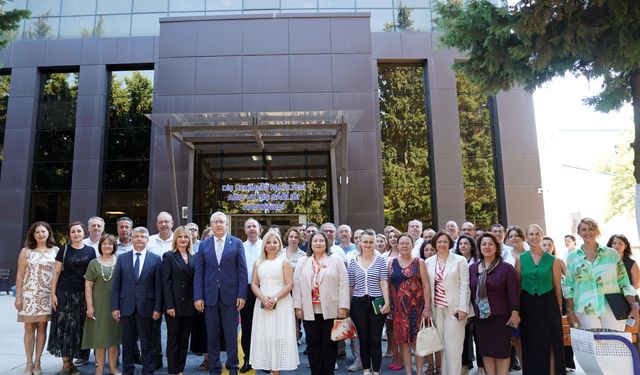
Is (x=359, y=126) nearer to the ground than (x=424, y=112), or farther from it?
nearer to the ground

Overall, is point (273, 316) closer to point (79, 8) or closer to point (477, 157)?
point (477, 157)

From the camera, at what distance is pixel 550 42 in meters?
5.75

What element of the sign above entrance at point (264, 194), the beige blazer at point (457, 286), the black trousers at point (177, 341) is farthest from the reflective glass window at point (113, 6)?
the beige blazer at point (457, 286)

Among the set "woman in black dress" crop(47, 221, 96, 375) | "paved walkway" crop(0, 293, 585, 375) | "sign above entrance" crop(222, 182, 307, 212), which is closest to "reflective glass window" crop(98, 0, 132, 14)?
"sign above entrance" crop(222, 182, 307, 212)

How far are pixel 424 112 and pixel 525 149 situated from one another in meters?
4.01

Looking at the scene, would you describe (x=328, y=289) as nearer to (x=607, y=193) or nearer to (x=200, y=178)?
(x=200, y=178)

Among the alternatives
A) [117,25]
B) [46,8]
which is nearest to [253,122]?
[117,25]

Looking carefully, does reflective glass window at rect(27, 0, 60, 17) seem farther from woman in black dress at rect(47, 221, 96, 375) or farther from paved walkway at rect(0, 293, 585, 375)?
woman in black dress at rect(47, 221, 96, 375)

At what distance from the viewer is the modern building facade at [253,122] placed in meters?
13.9

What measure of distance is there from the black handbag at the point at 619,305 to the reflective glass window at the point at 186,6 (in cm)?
1669

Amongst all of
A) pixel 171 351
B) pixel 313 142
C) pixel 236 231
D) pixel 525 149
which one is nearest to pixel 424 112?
pixel 525 149

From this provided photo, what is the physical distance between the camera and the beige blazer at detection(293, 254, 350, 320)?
536cm

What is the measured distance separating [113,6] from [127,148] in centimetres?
584

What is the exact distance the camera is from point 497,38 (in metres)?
6.08
